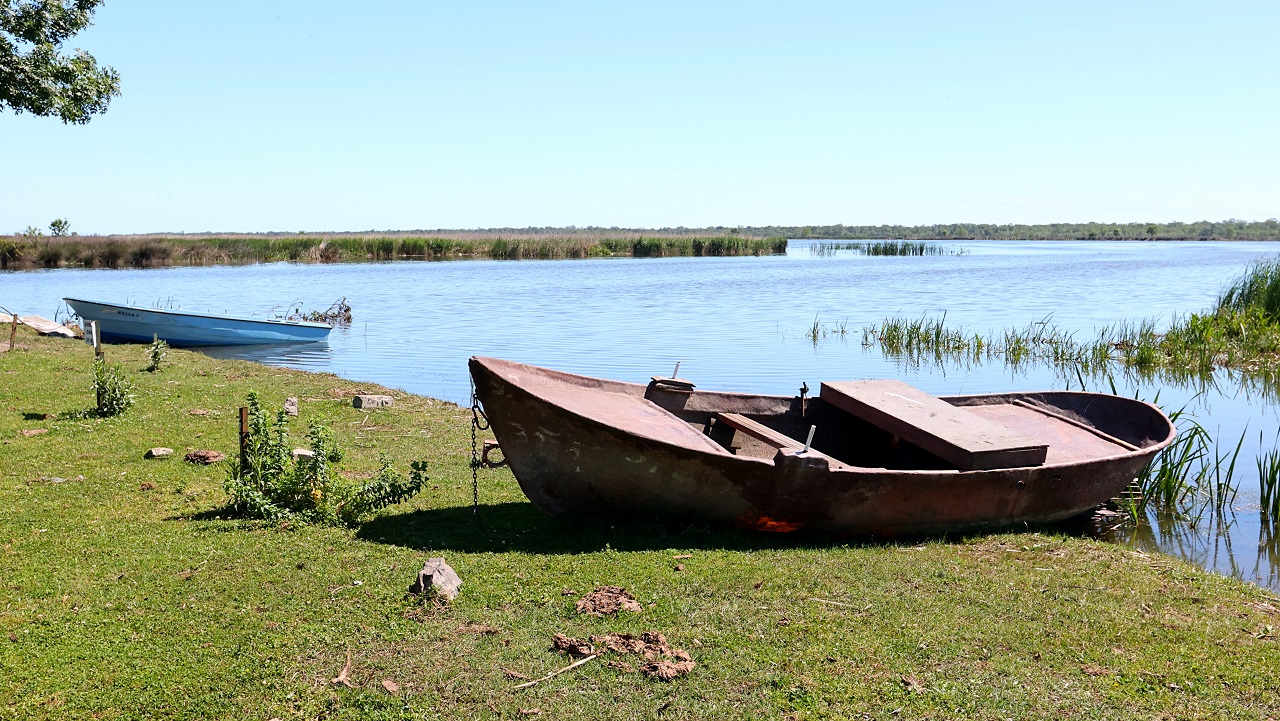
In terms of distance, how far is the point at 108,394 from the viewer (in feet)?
34.7

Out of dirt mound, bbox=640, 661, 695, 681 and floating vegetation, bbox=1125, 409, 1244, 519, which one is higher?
dirt mound, bbox=640, 661, 695, 681

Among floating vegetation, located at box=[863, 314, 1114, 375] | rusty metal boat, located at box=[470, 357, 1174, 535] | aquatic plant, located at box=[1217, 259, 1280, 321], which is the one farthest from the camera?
aquatic plant, located at box=[1217, 259, 1280, 321]

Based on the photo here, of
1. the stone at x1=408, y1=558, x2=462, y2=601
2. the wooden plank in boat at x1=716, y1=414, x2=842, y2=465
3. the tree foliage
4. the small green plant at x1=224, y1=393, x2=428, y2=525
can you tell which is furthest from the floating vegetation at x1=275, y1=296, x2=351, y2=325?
the stone at x1=408, y1=558, x2=462, y2=601

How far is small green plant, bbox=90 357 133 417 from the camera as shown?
1048 centimetres

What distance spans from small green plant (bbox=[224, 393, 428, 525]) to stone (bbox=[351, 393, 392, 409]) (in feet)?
16.9

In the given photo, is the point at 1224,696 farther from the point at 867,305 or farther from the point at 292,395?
the point at 867,305

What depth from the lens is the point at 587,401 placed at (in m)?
6.86

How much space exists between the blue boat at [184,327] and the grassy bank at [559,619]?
14.8 meters

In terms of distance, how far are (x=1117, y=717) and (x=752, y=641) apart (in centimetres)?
175

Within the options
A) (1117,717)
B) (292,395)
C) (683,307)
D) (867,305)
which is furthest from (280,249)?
(1117,717)

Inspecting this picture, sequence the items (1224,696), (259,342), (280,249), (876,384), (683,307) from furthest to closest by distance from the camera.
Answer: (280,249) → (683,307) → (259,342) → (876,384) → (1224,696)

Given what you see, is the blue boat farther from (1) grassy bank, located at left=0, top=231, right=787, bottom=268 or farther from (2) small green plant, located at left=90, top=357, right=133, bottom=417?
(1) grassy bank, located at left=0, top=231, right=787, bottom=268

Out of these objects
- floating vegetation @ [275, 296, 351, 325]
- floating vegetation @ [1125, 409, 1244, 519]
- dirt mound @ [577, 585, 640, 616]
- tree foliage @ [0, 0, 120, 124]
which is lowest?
floating vegetation @ [1125, 409, 1244, 519]

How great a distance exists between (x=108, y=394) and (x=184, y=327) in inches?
476
